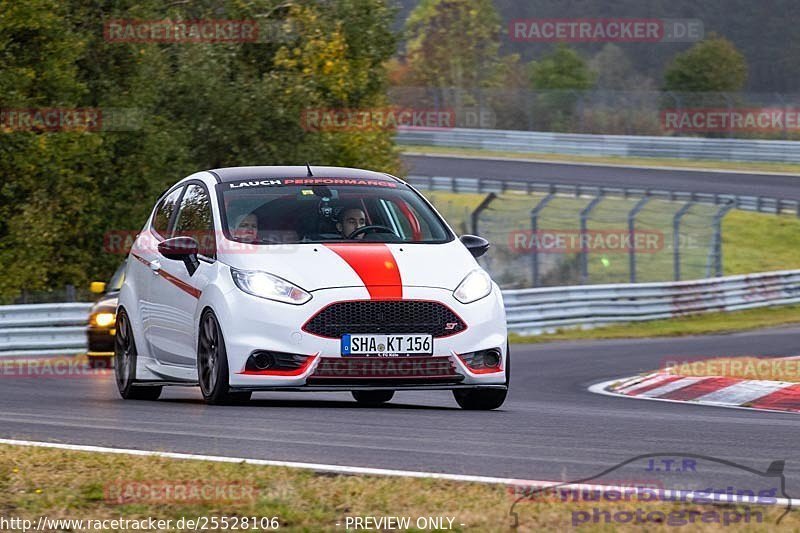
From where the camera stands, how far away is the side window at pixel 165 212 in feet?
36.6

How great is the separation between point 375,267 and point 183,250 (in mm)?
1369

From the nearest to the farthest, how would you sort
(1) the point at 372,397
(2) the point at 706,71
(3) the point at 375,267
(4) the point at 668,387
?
(3) the point at 375,267 < (1) the point at 372,397 < (4) the point at 668,387 < (2) the point at 706,71

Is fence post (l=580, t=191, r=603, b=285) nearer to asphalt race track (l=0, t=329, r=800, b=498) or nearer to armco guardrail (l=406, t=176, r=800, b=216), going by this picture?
armco guardrail (l=406, t=176, r=800, b=216)

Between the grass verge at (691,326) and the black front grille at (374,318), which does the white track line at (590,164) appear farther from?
the black front grille at (374,318)

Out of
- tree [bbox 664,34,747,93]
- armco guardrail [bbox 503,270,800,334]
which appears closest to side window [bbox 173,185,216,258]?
armco guardrail [bbox 503,270,800,334]

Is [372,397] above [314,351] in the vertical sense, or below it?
below

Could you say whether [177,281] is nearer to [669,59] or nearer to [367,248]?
[367,248]

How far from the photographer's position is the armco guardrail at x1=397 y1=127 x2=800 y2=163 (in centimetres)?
5159

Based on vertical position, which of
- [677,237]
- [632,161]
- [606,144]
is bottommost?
[677,237]

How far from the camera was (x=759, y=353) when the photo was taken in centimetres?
2009

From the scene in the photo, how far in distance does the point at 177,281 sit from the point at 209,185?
2.42ft

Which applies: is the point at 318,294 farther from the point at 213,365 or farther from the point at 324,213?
the point at 324,213

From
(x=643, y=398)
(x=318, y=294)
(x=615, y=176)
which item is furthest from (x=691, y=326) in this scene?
(x=615, y=176)

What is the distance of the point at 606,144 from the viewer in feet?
184
